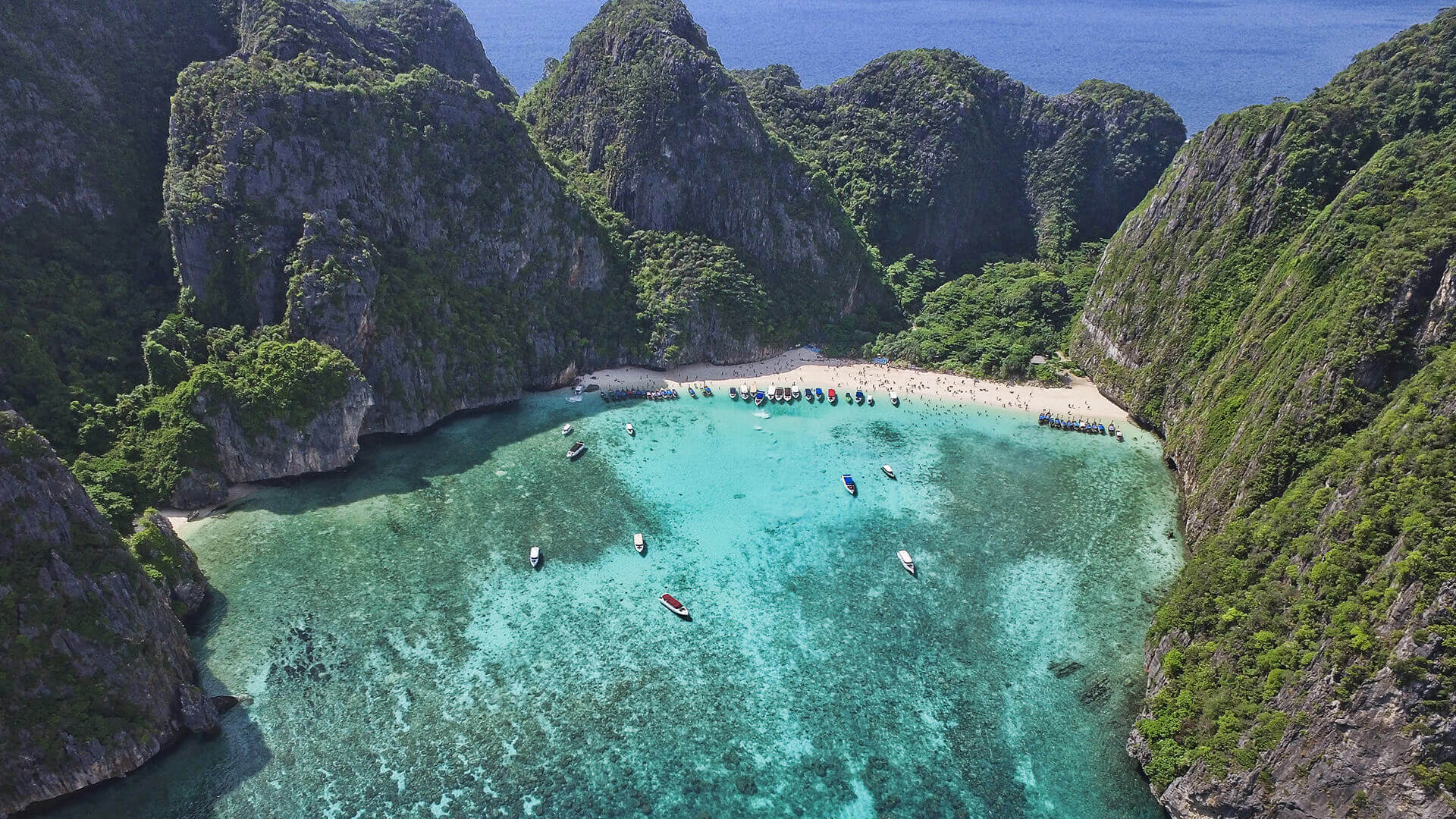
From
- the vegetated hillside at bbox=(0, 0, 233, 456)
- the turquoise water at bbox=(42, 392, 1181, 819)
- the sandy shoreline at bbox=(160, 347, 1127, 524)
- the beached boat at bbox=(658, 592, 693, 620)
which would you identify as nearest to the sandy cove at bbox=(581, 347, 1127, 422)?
the sandy shoreline at bbox=(160, 347, 1127, 524)

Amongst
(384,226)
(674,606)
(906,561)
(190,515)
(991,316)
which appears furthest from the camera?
(991,316)

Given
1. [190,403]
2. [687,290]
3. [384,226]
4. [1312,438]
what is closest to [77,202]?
[190,403]

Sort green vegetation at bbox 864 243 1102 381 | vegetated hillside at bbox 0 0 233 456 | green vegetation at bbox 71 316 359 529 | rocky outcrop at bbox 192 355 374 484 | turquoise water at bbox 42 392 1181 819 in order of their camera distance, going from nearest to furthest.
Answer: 1. turquoise water at bbox 42 392 1181 819
2. green vegetation at bbox 71 316 359 529
3. vegetated hillside at bbox 0 0 233 456
4. rocky outcrop at bbox 192 355 374 484
5. green vegetation at bbox 864 243 1102 381

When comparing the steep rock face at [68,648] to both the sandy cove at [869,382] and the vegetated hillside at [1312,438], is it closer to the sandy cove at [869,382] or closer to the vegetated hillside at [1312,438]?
the sandy cove at [869,382]

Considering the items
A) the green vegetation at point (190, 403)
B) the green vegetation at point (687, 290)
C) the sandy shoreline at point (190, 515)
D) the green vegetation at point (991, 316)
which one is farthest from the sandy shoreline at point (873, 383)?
the sandy shoreline at point (190, 515)

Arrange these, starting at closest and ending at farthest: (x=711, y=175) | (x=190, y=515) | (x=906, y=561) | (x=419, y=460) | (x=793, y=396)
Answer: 1. (x=906, y=561)
2. (x=190, y=515)
3. (x=419, y=460)
4. (x=793, y=396)
5. (x=711, y=175)

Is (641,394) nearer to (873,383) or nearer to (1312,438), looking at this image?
(873,383)

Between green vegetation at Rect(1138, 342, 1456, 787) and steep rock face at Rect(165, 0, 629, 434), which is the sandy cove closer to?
steep rock face at Rect(165, 0, 629, 434)
